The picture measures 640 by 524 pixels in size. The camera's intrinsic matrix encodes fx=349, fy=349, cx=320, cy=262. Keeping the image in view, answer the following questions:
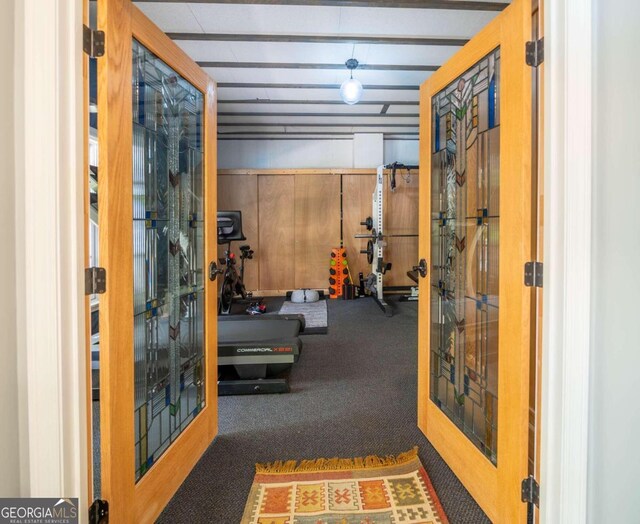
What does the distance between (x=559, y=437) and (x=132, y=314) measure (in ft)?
5.23

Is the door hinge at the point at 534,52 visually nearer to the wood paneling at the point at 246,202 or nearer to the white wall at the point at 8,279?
the white wall at the point at 8,279

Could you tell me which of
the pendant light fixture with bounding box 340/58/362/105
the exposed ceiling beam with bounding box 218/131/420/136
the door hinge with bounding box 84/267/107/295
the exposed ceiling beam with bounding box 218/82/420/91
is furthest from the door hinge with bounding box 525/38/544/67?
the exposed ceiling beam with bounding box 218/131/420/136

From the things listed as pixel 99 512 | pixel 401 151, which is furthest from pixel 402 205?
pixel 99 512

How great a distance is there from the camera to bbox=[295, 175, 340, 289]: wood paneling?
6.21 metres

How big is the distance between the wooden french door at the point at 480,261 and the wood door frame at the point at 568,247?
0.10 m

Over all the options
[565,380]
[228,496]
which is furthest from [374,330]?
[565,380]

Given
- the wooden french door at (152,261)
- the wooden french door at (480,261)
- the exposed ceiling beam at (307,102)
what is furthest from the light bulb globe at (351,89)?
the wooden french door at (152,261)

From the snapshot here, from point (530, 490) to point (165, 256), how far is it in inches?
70.5

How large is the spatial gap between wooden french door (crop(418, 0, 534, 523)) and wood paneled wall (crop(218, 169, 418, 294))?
4169 mm

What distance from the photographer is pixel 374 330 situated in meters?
4.25

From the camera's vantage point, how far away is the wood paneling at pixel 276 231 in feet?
20.3

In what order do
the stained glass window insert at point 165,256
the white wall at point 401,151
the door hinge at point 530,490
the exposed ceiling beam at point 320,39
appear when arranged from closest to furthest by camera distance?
the door hinge at point 530,490 → the stained glass window insert at point 165,256 → the exposed ceiling beam at point 320,39 → the white wall at point 401,151

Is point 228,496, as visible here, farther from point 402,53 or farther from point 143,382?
point 402,53
